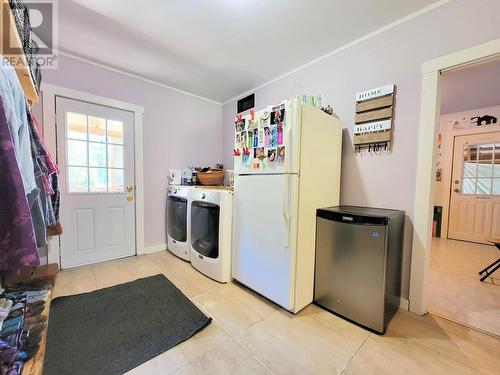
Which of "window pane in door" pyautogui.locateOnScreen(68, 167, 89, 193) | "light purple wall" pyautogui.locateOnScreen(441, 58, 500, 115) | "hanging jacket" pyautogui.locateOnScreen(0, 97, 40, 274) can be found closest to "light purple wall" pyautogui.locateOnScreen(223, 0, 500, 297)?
"light purple wall" pyautogui.locateOnScreen(441, 58, 500, 115)

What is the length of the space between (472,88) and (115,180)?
501 cm

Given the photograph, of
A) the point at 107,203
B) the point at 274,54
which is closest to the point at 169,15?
the point at 274,54

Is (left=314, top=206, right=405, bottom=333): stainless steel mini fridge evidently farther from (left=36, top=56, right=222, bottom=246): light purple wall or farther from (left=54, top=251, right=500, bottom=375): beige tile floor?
(left=36, top=56, right=222, bottom=246): light purple wall

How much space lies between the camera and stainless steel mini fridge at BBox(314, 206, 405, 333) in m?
1.45

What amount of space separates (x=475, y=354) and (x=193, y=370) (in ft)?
5.64

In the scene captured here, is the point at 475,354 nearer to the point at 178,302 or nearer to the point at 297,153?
the point at 297,153

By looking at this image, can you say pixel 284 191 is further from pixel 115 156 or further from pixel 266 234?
pixel 115 156

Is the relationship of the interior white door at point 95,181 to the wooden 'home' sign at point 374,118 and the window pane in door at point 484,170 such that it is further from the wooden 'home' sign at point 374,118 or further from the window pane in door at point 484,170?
the window pane in door at point 484,170

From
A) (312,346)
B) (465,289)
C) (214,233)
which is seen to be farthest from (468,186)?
(214,233)

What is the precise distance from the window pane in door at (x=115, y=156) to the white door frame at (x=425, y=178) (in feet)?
10.5

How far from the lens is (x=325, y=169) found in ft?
6.12

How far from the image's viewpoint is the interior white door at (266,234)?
1.63 metres

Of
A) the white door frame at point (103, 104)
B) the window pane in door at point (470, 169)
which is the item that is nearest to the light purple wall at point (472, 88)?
the window pane in door at point (470, 169)

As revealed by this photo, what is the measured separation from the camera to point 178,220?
2.81m
